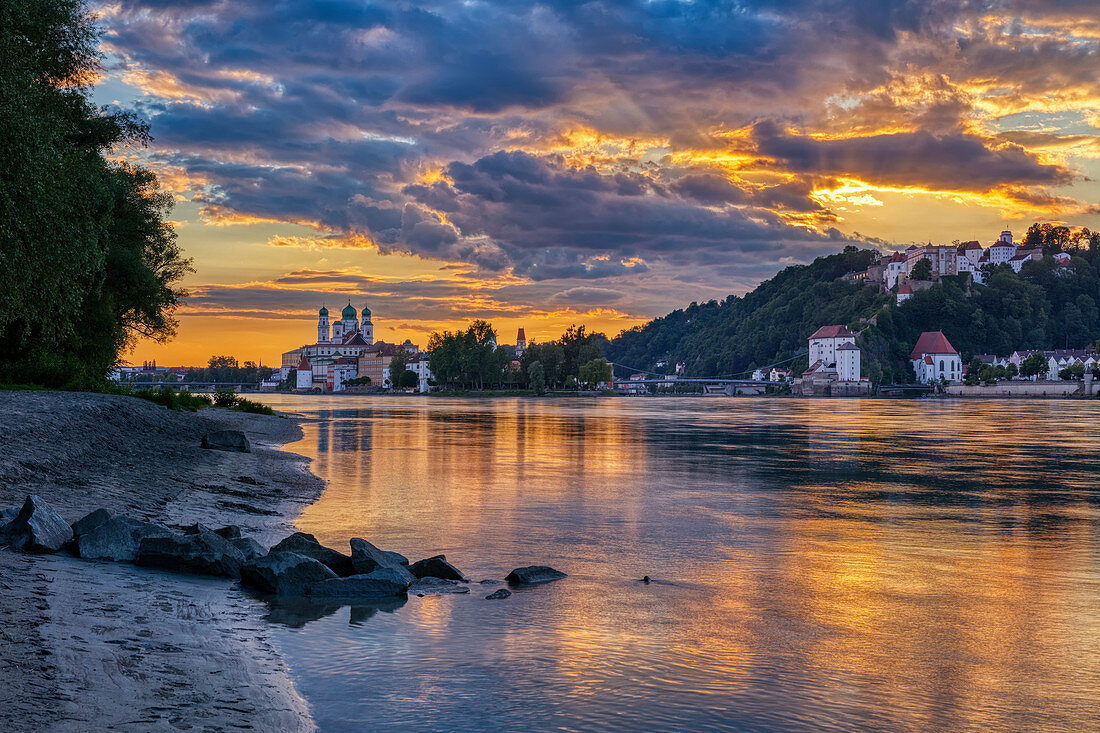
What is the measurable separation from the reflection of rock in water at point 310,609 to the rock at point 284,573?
0.85ft

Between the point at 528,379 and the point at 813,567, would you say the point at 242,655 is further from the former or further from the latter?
the point at 528,379

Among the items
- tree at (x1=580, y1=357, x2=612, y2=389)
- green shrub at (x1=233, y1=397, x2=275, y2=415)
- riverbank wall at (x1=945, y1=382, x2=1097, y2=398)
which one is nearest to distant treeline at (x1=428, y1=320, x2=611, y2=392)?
tree at (x1=580, y1=357, x2=612, y2=389)

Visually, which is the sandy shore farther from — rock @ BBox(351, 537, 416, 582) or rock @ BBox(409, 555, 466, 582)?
rock @ BBox(409, 555, 466, 582)

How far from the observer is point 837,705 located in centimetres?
829

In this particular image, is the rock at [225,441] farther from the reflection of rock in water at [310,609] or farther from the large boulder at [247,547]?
the reflection of rock in water at [310,609]

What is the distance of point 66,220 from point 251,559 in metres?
13.4

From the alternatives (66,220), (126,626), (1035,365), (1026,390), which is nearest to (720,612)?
(126,626)

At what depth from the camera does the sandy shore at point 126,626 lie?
22.5 ft

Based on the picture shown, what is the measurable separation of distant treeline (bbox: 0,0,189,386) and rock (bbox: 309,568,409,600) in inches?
393

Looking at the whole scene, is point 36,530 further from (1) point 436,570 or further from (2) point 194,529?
(1) point 436,570

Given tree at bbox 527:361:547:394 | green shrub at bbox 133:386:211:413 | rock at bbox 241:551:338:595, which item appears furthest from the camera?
tree at bbox 527:361:547:394

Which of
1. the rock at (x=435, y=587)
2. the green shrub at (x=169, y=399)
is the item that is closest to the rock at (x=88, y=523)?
the rock at (x=435, y=587)

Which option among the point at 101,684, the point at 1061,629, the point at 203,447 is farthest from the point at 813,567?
the point at 203,447

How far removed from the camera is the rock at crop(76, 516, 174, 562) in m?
12.2
